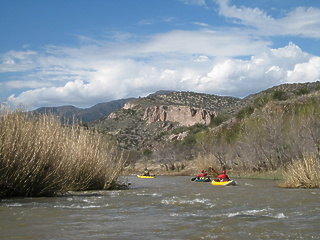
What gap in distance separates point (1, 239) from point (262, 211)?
7702 mm

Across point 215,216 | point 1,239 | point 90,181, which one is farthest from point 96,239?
point 90,181

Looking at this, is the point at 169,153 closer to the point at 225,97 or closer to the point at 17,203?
the point at 17,203

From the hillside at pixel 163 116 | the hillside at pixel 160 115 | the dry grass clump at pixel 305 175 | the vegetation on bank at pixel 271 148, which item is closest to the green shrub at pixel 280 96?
the vegetation on bank at pixel 271 148

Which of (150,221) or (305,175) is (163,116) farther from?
(150,221)

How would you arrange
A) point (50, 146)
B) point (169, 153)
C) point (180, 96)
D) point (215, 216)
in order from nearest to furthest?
point (215, 216) < point (50, 146) < point (169, 153) < point (180, 96)

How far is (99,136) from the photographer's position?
19469 mm

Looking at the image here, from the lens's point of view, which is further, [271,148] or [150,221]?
[271,148]

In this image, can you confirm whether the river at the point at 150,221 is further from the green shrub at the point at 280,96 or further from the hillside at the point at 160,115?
the hillside at the point at 160,115

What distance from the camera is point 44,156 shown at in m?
14.0

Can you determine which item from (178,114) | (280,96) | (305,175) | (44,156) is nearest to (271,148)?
(305,175)

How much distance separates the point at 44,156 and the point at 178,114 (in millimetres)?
108939

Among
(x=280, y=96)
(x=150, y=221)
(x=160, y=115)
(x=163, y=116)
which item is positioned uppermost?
(x=280, y=96)

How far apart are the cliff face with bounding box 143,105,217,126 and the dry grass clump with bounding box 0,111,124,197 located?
98064 millimetres

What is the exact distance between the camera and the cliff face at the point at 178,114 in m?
117
